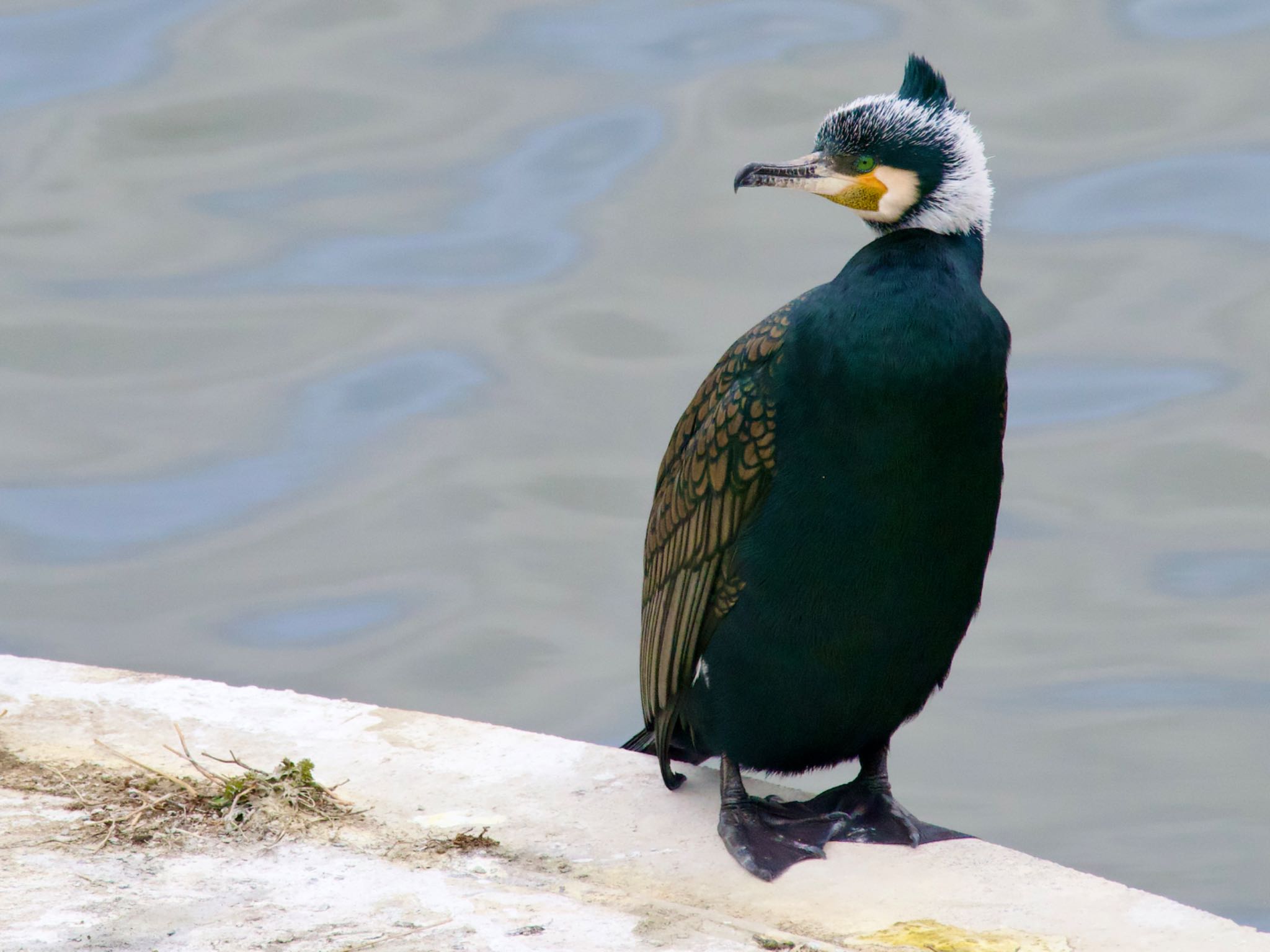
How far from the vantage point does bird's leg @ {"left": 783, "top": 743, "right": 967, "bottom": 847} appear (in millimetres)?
3768

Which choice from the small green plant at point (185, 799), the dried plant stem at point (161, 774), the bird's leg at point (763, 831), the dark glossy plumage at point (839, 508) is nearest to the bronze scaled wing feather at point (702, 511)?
the dark glossy plumage at point (839, 508)

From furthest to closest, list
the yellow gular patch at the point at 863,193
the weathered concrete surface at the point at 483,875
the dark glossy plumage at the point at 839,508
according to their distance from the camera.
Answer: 1. the yellow gular patch at the point at 863,193
2. the dark glossy plumage at the point at 839,508
3. the weathered concrete surface at the point at 483,875

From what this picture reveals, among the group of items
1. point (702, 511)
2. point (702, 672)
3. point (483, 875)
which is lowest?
point (483, 875)

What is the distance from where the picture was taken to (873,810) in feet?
12.7

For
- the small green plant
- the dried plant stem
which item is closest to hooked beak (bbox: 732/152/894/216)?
the small green plant

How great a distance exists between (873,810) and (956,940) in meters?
0.70

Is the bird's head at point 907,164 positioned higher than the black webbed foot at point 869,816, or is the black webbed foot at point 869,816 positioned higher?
the bird's head at point 907,164

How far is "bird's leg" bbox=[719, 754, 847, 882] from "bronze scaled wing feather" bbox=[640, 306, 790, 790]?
188mm

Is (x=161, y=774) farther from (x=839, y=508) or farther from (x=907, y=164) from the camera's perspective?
(x=907, y=164)

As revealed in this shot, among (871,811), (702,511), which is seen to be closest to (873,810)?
(871,811)

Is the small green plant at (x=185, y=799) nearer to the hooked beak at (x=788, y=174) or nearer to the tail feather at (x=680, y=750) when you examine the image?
the tail feather at (x=680, y=750)

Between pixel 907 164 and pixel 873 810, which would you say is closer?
pixel 907 164

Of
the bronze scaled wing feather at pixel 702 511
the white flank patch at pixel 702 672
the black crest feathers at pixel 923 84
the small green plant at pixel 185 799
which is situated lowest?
the small green plant at pixel 185 799

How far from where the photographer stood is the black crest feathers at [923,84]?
11.6ft
